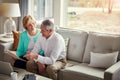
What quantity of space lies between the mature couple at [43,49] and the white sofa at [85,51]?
166mm

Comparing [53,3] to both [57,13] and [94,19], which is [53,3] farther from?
[94,19]

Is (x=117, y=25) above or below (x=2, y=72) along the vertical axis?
above

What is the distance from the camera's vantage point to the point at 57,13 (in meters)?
4.21

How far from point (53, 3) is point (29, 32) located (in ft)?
3.93

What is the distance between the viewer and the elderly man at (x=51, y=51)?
2857 mm

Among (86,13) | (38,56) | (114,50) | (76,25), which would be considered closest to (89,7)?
(86,13)

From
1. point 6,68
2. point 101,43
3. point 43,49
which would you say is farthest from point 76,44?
point 6,68

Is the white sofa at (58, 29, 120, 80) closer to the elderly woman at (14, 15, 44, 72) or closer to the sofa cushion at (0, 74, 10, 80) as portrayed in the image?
the elderly woman at (14, 15, 44, 72)

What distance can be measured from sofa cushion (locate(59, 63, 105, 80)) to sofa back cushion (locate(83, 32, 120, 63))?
311 millimetres

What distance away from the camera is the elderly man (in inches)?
112

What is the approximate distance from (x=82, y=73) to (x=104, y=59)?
15.2 inches

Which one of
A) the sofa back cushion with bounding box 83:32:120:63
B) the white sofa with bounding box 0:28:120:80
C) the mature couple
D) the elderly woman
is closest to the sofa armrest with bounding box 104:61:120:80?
the white sofa with bounding box 0:28:120:80

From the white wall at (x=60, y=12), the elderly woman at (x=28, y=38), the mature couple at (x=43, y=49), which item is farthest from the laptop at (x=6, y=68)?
the white wall at (x=60, y=12)

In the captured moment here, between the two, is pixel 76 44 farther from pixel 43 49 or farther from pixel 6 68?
pixel 6 68
